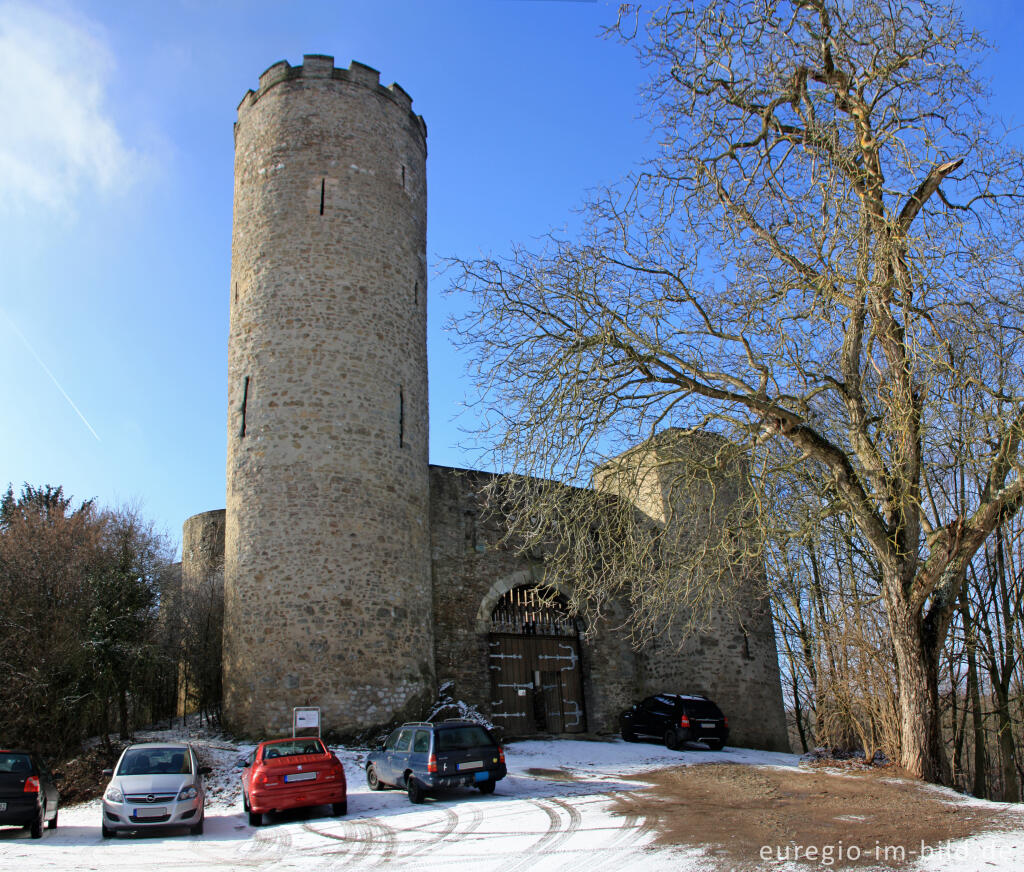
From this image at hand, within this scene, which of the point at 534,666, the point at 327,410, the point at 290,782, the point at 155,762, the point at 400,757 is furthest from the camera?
the point at 534,666

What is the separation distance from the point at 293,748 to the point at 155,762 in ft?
5.19

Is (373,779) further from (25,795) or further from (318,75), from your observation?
(318,75)

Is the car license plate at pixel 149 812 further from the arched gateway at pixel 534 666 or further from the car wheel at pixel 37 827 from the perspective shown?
the arched gateway at pixel 534 666

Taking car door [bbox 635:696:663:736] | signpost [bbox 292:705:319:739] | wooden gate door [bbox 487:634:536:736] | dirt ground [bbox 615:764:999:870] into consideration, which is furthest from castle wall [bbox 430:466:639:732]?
dirt ground [bbox 615:764:999:870]

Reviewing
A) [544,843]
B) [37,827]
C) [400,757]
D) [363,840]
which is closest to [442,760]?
[400,757]

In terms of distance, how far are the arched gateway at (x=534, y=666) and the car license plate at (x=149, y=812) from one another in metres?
8.59

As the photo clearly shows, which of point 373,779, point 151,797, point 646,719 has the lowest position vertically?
point 646,719

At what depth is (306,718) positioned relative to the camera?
12.1 metres

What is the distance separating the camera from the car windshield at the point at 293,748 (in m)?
9.34

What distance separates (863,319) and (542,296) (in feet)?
13.0

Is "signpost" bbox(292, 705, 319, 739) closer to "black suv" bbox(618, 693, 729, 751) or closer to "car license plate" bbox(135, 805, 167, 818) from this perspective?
"car license plate" bbox(135, 805, 167, 818)

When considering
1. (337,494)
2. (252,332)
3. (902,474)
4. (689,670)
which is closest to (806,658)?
(689,670)

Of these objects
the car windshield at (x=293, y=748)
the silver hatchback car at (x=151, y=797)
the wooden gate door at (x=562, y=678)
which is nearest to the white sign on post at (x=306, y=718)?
the car windshield at (x=293, y=748)

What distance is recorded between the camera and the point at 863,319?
9.56 m
